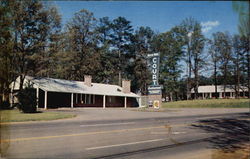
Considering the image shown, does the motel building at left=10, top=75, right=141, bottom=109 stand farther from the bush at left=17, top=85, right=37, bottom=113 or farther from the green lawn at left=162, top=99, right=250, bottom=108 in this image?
the green lawn at left=162, top=99, right=250, bottom=108

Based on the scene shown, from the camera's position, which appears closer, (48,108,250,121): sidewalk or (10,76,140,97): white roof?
(48,108,250,121): sidewalk

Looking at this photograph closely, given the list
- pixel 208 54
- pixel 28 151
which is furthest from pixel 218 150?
pixel 28 151

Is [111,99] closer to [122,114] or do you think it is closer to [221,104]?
[122,114]

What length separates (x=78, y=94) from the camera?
1308 inches

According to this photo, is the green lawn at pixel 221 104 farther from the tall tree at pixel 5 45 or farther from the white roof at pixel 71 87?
the tall tree at pixel 5 45

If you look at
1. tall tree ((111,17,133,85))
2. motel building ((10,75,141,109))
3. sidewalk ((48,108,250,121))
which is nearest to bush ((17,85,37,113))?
sidewalk ((48,108,250,121))

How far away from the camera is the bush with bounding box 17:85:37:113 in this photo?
19203 millimetres

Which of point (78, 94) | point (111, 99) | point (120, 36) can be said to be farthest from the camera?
point (111, 99)

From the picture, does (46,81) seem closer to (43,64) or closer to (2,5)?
(43,64)

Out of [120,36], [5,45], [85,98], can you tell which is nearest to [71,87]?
[85,98]

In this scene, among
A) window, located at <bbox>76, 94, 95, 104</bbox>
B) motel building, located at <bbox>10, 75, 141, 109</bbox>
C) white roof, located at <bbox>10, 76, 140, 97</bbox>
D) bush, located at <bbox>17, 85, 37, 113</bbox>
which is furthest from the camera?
window, located at <bbox>76, 94, 95, 104</bbox>

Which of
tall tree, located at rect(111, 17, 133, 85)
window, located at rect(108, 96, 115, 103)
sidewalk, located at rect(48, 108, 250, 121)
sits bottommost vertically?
sidewalk, located at rect(48, 108, 250, 121)

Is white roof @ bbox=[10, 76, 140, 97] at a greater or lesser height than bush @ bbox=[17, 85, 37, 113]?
greater

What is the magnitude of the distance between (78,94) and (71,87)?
173 cm
